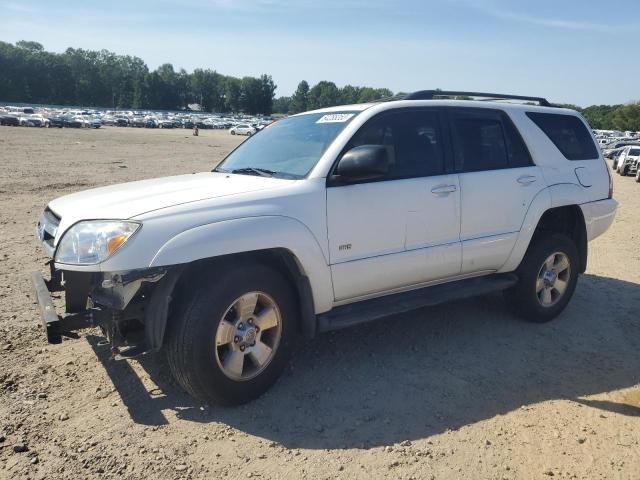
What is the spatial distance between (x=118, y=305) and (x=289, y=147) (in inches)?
71.9

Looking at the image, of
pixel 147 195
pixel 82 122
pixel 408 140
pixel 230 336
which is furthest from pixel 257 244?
pixel 82 122

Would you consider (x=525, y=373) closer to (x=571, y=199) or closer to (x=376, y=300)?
(x=376, y=300)

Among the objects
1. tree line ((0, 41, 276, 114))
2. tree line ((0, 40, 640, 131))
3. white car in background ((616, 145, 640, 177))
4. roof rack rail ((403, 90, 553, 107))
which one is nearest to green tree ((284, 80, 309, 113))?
tree line ((0, 40, 640, 131))

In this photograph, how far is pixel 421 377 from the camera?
409cm

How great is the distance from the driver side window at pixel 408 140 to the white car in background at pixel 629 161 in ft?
87.7

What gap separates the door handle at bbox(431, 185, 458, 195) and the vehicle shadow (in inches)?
52.1

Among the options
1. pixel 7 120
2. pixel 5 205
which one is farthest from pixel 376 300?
pixel 7 120

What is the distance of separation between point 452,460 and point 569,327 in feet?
8.96

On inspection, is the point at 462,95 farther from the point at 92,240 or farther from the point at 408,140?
the point at 92,240

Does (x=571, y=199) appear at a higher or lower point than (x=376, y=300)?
higher

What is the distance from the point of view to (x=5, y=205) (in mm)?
10445

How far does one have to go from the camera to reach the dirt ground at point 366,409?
119 inches

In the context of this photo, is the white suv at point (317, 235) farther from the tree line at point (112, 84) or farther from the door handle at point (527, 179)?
the tree line at point (112, 84)

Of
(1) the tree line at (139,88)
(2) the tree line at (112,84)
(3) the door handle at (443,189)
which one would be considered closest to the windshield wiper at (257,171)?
(3) the door handle at (443,189)
